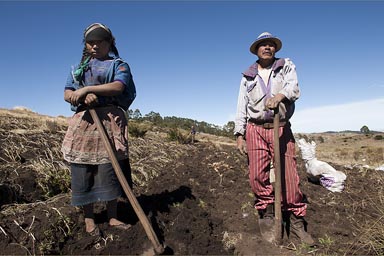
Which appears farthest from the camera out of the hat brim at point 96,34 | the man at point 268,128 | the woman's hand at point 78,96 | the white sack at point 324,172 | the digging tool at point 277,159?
the white sack at point 324,172

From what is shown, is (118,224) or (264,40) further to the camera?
(264,40)

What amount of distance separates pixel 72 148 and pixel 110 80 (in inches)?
26.4

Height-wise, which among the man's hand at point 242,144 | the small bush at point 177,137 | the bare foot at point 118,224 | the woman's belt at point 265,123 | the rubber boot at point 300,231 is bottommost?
the rubber boot at point 300,231

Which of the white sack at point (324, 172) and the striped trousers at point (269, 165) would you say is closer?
the striped trousers at point (269, 165)

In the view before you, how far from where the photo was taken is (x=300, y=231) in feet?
10.1

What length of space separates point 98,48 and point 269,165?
6.68ft

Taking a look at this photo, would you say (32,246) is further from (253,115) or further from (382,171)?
(382,171)

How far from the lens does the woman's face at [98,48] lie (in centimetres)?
270

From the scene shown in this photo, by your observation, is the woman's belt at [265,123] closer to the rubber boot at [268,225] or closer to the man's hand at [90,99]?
the rubber boot at [268,225]

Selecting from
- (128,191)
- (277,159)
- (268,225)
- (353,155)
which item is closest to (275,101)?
(277,159)

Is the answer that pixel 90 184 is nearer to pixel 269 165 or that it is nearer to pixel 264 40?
pixel 269 165

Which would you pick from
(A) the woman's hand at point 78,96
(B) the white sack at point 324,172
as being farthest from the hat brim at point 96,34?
(B) the white sack at point 324,172

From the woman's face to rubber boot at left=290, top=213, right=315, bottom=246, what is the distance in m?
2.42

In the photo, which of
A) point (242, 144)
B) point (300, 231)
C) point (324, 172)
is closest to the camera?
point (300, 231)
